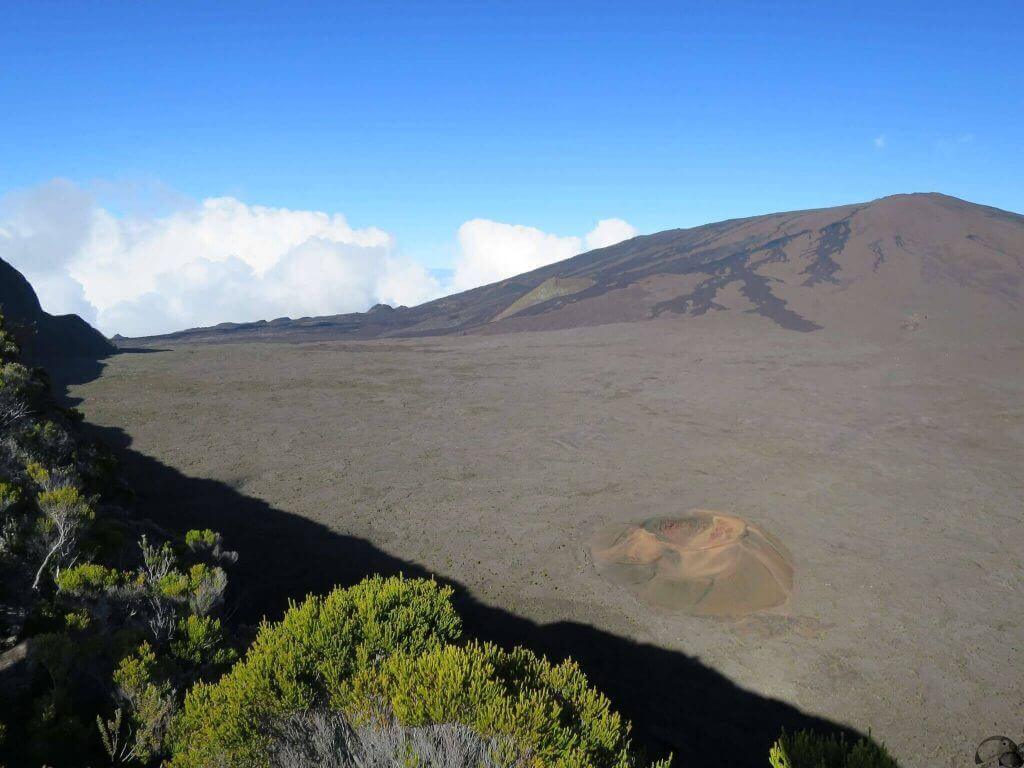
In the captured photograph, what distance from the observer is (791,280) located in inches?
1950

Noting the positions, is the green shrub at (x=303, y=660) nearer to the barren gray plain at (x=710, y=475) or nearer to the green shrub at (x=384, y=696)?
the green shrub at (x=384, y=696)

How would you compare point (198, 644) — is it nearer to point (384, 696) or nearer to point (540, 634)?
point (384, 696)

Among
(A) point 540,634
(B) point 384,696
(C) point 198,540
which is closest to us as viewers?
(B) point 384,696

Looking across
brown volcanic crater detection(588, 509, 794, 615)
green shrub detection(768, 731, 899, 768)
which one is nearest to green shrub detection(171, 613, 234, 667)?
green shrub detection(768, 731, 899, 768)

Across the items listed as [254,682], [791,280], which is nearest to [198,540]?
[254,682]

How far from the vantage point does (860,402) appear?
85.6ft

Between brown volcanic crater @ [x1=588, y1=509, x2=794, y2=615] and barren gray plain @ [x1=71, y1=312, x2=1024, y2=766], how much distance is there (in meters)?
0.37

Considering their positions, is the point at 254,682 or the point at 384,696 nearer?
the point at 384,696

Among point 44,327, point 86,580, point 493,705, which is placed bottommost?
point 493,705

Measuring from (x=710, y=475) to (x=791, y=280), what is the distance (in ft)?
124

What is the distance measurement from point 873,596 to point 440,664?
1096cm

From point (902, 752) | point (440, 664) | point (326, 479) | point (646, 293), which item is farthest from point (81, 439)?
point (646, 293)

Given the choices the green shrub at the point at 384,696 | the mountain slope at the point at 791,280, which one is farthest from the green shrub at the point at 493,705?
the mountain slope at the point at 791,280

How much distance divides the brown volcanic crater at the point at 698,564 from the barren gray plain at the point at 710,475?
0.37 m
